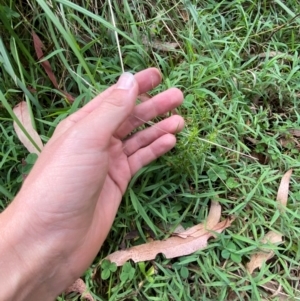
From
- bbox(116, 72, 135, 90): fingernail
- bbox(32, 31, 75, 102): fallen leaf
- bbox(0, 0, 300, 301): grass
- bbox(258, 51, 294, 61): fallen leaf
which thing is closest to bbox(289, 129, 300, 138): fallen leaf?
bbox(0, 0, 300, 301): grass

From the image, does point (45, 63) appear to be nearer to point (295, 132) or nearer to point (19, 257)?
point (19, 257)

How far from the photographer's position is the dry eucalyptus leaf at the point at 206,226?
161cm

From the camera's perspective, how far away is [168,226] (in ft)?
5.36

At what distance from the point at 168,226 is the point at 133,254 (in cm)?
14

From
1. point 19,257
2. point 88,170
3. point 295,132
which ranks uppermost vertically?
point 88,170

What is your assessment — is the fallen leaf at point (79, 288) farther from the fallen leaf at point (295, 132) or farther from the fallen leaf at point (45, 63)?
the fallen leaf at point (295, 132)

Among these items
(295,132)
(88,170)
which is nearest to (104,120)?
(88,170)

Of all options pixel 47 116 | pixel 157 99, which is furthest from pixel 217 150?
pixel 47 116

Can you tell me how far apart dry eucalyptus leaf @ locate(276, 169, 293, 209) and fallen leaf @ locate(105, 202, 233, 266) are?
7.1 inches

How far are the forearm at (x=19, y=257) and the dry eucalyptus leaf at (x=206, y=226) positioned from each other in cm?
41

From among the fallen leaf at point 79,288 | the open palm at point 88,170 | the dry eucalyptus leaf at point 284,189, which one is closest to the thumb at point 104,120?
the open palm at point 88,170

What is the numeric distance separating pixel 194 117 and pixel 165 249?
1.41ft

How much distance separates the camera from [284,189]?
1658mm

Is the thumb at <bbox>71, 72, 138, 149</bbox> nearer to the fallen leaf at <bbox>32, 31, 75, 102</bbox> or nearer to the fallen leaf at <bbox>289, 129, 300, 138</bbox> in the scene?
the fallen leaf at <bbox>32, 31, 75, 102</bbox>
